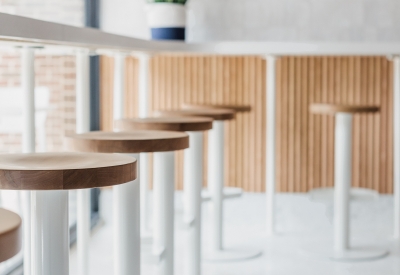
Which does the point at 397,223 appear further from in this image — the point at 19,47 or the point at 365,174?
the point at 19,47

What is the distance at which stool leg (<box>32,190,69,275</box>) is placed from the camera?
4.10ft

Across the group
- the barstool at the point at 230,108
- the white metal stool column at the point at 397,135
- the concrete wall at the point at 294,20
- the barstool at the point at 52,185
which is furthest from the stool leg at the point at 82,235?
the concrete wall at the point at 294,20

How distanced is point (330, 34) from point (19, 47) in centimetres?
239

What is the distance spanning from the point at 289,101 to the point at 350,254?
1198 millimetres

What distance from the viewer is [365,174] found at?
4078 millimetres

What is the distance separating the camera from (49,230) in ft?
4.12

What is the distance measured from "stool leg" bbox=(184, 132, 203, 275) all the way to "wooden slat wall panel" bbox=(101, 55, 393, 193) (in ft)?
4.98

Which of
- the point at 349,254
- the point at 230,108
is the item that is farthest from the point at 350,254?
the point at 230,108

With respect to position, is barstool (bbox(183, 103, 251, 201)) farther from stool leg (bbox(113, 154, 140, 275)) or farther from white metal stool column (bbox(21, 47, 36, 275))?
stool leg (bbox(113, 154, 140, 275))

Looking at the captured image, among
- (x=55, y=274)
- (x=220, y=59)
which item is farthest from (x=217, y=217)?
(x=55, y=274)

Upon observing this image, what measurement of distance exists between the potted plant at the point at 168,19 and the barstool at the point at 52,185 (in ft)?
7.60

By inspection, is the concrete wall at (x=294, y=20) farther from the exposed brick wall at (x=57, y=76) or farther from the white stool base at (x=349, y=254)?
the white stool base at (x=349, y=254)

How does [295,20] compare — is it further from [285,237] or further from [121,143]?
[121,143]

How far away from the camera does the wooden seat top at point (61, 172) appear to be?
3.85 feet
